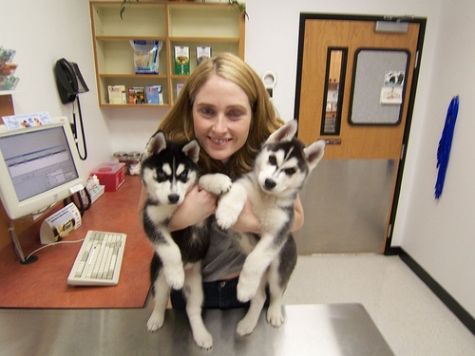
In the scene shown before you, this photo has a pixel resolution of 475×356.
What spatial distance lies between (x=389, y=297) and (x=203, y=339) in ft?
8.26

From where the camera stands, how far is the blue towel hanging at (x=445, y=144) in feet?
9.12

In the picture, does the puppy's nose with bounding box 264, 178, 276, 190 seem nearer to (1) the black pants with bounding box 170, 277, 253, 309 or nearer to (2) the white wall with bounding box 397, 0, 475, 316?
(1) the black pants with bounding box 170, 277, 253, 309

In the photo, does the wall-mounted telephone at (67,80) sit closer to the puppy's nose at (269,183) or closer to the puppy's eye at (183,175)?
the puppy's eye at (183,175)

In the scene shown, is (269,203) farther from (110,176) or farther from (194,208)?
(110,176)

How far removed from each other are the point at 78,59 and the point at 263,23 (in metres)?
1.73

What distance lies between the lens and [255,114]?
1331mm

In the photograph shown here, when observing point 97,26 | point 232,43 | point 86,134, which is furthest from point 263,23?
point 86,134

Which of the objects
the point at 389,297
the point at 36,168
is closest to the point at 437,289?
the point at 389,297

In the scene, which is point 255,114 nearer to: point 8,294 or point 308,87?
point 8,294

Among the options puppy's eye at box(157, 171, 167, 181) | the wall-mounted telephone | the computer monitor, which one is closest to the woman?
puppy's eye at box(157, 171, 167, 181)

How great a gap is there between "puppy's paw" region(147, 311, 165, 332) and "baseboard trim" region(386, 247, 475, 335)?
266 centimetres

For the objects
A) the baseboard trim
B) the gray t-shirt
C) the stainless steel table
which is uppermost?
the gray t-shirt

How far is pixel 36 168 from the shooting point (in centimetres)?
154

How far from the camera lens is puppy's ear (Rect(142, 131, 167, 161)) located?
1.06 meters
